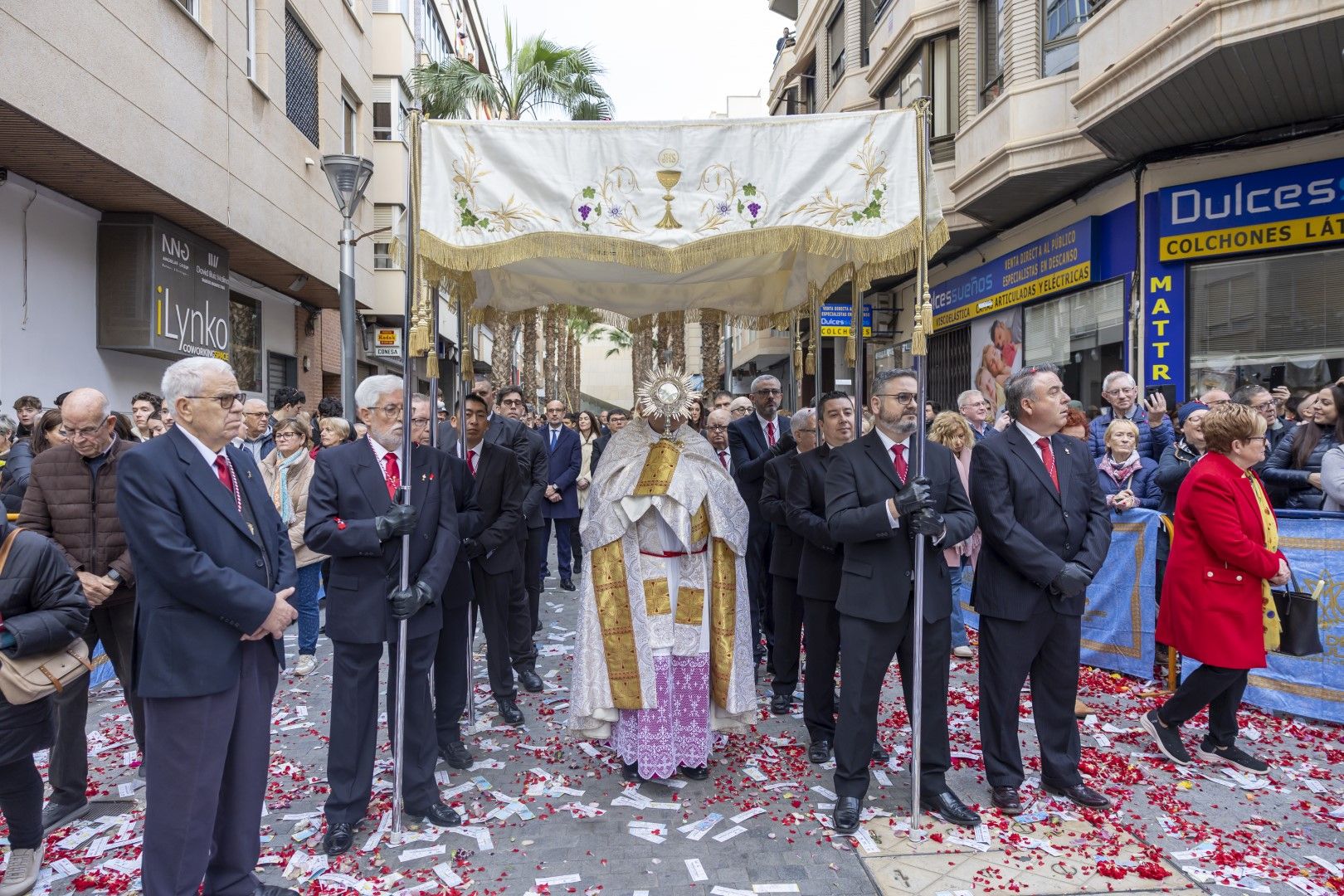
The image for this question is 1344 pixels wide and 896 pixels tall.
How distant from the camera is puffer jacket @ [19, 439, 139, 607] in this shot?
4484 millimetres

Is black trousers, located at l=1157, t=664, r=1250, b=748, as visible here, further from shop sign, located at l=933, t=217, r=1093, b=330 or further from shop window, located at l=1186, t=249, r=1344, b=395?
shop sign, located at l=933, t=217, r=1093, b=330

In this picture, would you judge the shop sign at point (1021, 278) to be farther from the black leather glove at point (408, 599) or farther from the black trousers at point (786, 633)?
the black leather glove at point (408, 599)

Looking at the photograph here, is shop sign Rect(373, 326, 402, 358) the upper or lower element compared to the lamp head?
lower

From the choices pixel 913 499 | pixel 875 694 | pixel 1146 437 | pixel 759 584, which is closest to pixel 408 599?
pixel 875 694

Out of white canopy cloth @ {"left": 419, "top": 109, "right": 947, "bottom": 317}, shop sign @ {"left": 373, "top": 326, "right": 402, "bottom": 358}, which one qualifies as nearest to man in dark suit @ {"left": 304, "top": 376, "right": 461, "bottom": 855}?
white canopy cloth @ {"left": 419, "top": 109, "right": 947, "bottom": 317}

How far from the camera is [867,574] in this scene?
4.25 meters

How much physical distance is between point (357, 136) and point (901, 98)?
Result: 1155 cm

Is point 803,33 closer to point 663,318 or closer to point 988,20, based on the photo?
point 988,20

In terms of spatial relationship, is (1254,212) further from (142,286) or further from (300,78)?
(300,78)

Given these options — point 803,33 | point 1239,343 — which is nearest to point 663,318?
point 1239,343

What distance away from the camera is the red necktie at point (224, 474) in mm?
3329

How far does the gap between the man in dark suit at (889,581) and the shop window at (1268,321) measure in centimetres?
689

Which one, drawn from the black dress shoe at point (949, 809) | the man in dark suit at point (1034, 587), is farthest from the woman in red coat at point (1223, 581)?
the black dress shoe at point (949, 809)

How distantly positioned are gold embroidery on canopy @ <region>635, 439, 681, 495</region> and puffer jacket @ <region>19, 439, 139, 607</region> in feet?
8.90
